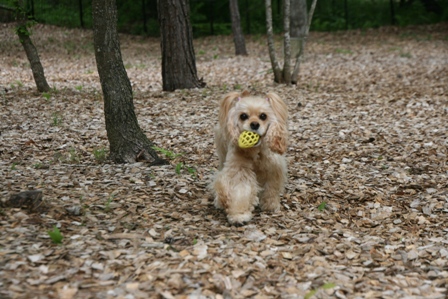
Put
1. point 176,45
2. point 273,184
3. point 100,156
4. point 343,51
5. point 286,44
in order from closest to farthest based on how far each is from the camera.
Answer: point 273,184 < point 100,156 < point 176,45 < point 286,44 < point 343,51

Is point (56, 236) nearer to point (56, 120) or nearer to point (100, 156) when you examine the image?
point (100, 156)

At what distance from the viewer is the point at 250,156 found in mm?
4812

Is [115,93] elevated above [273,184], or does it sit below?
above

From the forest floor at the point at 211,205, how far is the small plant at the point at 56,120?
4cm

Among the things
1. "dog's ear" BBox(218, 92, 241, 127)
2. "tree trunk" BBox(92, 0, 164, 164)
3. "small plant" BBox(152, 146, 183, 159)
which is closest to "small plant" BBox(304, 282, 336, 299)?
"dog's ear" BBox(218, 92, 241, 127)

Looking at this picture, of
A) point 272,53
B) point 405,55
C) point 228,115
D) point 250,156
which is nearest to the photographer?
point 228,115

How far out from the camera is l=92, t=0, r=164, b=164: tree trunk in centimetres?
568

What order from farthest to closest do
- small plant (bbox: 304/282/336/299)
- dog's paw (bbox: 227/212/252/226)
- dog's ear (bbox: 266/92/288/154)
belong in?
dog's paw (bbox: 227/212/252/226), dog's ear (bbox: 266/92/288/154), small plant (bbox: 304/282/336/299)

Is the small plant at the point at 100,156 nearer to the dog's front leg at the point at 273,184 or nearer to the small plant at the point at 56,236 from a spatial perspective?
the dog's front leg at the point at 273,184

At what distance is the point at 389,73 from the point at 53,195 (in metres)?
A: 10.0

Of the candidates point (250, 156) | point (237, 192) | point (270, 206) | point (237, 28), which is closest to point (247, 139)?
point (250, 156)

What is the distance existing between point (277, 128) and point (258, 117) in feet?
0.63

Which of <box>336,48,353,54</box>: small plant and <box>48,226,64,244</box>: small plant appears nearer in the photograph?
<box>48,226,64,244</box>: small plant

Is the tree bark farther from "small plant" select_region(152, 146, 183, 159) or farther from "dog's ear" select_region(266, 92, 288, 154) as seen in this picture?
"dog's ear" select_region(266, 92, 288, 154)
